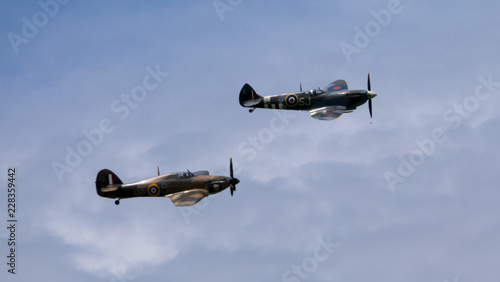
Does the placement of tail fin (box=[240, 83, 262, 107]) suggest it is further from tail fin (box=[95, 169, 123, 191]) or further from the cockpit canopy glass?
tail fin (box=[95, 169, 123, 191])

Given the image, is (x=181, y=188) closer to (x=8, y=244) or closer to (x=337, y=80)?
(x=8, y=244)

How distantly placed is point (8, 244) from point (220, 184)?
61.7ft

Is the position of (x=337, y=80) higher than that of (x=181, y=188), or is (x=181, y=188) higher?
(x=337, y=80)

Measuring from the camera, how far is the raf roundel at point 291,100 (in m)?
72.4

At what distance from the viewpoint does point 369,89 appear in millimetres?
71062

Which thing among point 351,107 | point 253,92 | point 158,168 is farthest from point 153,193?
point 351,107

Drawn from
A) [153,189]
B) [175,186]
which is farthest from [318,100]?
[153,189]

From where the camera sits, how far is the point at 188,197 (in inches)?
2338

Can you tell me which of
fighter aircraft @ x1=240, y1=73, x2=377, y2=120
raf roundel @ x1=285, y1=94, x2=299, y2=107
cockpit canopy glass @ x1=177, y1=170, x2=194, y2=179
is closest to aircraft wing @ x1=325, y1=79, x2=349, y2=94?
fighter aircraft @ x1=240, y1=73, x2=377, y2=120

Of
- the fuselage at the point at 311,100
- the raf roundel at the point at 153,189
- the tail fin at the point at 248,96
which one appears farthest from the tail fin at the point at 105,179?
the fuselage at the point at 311,100

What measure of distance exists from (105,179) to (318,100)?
24427mm

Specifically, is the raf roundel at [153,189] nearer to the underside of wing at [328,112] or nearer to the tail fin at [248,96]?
the tail fin at [248,96]

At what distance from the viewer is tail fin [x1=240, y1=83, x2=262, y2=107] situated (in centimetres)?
7388

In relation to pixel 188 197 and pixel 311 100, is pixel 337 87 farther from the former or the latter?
pixel 188 197
